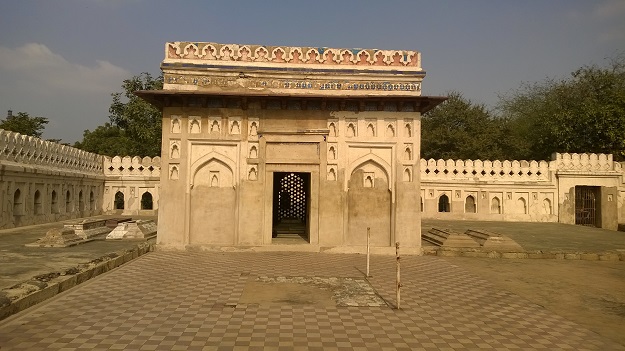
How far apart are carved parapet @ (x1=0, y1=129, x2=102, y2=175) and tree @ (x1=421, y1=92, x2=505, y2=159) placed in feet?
82.2

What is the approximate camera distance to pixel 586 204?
26.5 metres

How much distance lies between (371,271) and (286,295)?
10.3 feet

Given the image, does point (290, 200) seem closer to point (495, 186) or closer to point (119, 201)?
point (495, 186)

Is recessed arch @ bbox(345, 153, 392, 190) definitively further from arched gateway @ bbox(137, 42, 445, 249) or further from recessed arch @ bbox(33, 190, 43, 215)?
recessed arch @ bbox(33, 190, 43, 215)

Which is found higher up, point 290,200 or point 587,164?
point 587,164

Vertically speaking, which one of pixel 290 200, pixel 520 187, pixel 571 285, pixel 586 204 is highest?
pixel 520 187

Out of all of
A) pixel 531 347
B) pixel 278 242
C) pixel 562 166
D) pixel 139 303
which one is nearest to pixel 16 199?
pixel 278 242

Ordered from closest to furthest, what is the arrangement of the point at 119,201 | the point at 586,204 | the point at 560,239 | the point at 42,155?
the point at 560,239
the point at 42,155
the point at 586,204
the point at 119,201

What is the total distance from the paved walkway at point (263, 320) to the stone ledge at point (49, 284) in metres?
0.16

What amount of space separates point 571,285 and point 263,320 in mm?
7325

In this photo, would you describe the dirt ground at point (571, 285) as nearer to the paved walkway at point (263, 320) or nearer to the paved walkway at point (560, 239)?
the paved walkway at point (263, 320)

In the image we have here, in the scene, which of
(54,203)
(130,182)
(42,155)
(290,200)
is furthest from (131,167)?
(290,200)

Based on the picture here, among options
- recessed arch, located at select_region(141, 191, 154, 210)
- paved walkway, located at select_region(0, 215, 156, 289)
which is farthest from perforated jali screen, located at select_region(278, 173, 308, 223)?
recessed arch, located at select_region(141, 191, 154, 210)

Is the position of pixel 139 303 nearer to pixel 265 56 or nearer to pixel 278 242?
pixel 278 242
